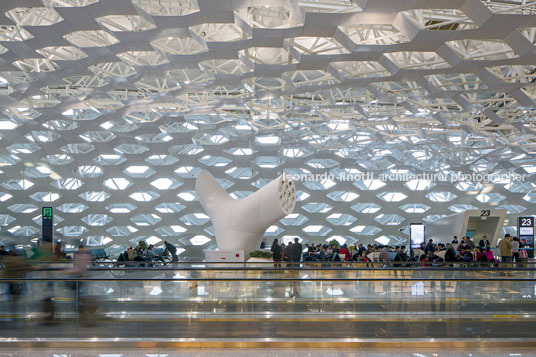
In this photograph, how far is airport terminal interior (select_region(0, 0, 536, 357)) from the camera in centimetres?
752

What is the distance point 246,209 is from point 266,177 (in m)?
14.0

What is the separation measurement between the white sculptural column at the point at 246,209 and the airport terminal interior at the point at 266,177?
82mm

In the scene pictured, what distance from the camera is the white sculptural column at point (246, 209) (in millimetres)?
18547

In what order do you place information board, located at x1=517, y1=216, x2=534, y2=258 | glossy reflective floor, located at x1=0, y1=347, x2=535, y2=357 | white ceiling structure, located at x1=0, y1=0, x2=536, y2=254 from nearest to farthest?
1. glossy reflective floor, located at x1=0, y1=347, x2=535, y2=357
2. white ceiling structure, located at x1=0, y1=0, x2=536, y2=254
3. information board, located at x1=517, y1=216, x2=534, y2=258

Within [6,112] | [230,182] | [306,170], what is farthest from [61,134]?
[306,170]

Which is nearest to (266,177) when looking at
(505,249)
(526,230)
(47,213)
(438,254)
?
(47,213)

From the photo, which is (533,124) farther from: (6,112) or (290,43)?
(6,112)

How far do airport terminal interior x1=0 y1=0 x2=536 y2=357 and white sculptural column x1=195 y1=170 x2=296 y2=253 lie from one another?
0.08 m

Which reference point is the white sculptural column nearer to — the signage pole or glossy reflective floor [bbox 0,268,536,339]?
the signage pole

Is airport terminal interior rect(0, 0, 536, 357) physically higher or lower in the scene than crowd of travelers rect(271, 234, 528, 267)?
higher

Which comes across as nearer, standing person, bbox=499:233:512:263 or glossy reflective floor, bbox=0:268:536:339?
glossy reflective floor, bbox=0:268:536:339

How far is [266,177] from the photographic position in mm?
33562

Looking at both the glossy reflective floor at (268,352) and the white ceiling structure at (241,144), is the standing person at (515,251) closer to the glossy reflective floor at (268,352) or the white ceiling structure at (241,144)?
the white ceiling structure at (241,144)

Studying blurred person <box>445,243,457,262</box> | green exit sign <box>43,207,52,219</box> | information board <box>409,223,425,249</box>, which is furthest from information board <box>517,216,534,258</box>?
green exit sign <box>43,207,52,219</box>
